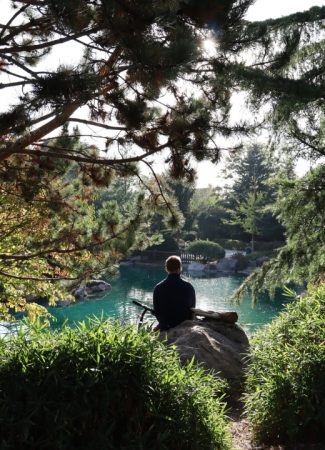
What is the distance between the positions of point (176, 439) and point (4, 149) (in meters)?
2.45

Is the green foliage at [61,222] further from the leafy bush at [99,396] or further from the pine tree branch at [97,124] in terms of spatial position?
the leafy bush at [99,396]

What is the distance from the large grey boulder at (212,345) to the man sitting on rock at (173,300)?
15 cm

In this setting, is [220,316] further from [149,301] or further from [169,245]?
[169,245]

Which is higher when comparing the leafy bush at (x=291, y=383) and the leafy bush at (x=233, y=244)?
the leafy bush at (x=233, y=244)

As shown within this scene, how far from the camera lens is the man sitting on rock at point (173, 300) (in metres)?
4.66

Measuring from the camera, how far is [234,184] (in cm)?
3688

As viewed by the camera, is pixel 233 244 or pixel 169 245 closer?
pixel 169 245

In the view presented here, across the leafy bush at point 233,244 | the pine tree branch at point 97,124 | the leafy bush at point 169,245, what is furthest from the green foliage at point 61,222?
the leafy bush at point 233,244

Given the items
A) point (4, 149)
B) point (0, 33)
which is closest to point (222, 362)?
point (4, 149)

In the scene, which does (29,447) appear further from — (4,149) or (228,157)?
(228,157)

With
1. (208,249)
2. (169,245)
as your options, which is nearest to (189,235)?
(169,245)

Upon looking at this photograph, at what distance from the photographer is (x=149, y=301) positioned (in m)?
17.5

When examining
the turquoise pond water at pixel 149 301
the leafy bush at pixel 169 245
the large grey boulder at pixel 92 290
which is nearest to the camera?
the turquoise pond water at pixel 149 301

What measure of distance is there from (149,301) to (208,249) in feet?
33.6
